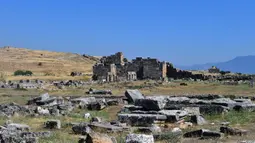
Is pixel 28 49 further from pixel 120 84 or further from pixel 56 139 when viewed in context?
pixel 56 139

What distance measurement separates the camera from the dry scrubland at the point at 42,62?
84.8 metres

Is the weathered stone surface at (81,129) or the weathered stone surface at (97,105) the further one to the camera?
the weathered stone surface at (97,105)

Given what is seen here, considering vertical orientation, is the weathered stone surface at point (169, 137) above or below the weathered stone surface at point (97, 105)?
below

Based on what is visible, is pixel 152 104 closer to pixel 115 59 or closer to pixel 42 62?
pixel 115 59

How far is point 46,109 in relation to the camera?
913 inches

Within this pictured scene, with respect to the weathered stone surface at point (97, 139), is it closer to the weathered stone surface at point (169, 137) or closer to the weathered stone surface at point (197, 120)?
the weathered stone surface at point (169, 137)

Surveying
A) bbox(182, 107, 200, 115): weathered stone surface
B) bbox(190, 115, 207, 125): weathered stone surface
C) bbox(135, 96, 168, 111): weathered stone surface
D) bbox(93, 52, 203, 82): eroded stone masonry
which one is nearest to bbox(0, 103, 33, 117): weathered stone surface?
bbox(135, 96, 168, 111): weathered stone surface

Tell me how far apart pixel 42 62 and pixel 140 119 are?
79.3 metres

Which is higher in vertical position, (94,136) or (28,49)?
(28,49)

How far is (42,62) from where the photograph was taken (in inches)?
3748

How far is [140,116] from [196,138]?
4.46 meters

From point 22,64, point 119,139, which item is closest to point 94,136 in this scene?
point 119,139

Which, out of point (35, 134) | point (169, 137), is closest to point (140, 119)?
point (169, 137)

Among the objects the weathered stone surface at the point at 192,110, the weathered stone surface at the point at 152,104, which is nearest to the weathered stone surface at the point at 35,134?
the weathered stone surface at the point at 152,104
